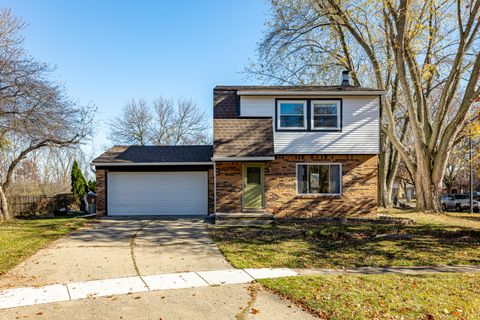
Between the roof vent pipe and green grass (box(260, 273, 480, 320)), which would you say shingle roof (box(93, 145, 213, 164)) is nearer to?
the roof vent pipe

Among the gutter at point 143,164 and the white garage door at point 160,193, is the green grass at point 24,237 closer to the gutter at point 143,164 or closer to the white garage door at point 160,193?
the white garage door at point 160,193

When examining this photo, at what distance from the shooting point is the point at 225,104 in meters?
17.1

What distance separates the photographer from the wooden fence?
1806 centimetres

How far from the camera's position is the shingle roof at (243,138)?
15039mm

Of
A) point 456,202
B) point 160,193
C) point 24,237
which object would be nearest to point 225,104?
point 160,193

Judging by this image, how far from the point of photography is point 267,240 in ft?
37.6

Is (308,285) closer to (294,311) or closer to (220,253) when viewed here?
Result: (294,311)

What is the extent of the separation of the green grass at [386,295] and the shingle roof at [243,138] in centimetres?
817

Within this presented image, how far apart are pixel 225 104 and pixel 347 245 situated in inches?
349

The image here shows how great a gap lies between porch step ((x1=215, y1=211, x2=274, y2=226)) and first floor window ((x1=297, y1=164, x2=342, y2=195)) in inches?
86.2

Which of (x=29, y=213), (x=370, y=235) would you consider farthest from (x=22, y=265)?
(x=29, y=213)

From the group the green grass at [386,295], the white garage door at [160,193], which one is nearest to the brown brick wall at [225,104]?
the white garage door at [160,193]

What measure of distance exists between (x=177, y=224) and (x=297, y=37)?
39.5ft

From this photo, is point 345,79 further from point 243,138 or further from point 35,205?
point 35,205
